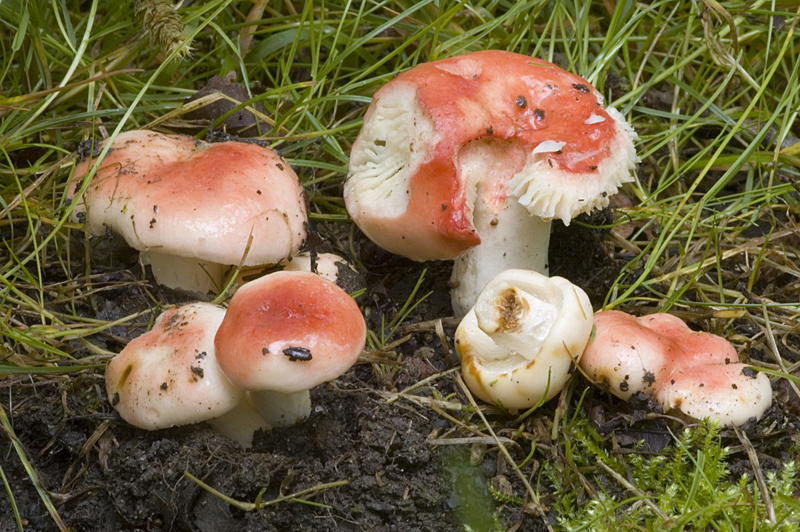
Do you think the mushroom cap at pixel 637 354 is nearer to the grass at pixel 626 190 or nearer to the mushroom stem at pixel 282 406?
the grass at pixel 626 190

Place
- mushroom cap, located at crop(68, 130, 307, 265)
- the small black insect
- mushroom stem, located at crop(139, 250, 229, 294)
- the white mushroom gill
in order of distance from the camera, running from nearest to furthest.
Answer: the small black insect → mushroom cap, located at crop(68, 130, 307, 265) → the white mushroom gill → mushroom stem, located at crop(139, 250, 229, 294)

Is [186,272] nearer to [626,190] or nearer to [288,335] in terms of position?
[288,335]

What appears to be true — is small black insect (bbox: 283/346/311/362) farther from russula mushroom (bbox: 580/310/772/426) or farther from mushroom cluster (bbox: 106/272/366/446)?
russula mushroom (bbox: 580/310/772/426)

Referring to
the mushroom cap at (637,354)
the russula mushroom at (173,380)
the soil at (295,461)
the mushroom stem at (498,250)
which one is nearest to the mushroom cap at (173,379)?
the russula mushroom at (173,380)

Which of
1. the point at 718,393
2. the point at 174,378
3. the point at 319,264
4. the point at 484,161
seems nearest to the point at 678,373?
the point at 718,393

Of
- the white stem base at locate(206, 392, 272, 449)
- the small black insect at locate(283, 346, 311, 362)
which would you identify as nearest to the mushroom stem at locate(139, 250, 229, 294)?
the white stem base at locate(206, 392, 272, 449)
